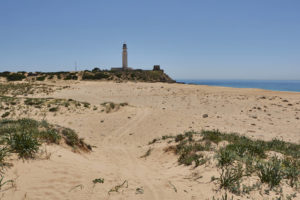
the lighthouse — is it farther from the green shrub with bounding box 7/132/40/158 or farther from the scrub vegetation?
the green shrub with bounding box 7/132/40/158

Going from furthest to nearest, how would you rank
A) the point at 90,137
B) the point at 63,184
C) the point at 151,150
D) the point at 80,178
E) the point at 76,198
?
the point at 90,137 < the point at 151,150 < the point at 80,178 < the point at 63,184 < the point at 76,198

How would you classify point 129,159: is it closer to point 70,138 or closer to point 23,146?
point 70,138

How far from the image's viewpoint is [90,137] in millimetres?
11359

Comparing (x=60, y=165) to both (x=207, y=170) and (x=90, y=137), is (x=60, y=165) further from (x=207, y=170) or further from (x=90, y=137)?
(x=90, y=137)

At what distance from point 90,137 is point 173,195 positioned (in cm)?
824

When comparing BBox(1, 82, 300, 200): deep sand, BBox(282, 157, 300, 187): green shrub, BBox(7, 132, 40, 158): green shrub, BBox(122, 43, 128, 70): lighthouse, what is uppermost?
BBox(122, 43, 128, 70): lighthouse

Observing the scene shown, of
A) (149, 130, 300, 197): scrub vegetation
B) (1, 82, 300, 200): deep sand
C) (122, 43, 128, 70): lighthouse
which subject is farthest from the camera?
(122, 43, 128, 70): lighthouse

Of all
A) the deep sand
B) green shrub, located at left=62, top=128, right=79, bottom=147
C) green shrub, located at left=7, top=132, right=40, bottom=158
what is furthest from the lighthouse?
green shrub, located at left=7, top=132, right=40, bottom=158

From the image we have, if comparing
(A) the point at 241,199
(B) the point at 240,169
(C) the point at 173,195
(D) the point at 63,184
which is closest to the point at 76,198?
(D) the point at 63,184

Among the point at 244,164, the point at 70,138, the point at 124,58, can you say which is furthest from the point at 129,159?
the point at 124,58

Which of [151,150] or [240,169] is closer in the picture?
[240,169]

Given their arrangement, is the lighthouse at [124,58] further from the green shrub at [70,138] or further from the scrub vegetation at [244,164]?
the scrub vegetation at [244,164]

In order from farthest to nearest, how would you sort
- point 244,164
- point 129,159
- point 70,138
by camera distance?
point 129,159
point 70,138
point 244,164

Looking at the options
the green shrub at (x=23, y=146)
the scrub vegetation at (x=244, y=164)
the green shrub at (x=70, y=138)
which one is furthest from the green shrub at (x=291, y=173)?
the green shrub at (x=70, y=138)
